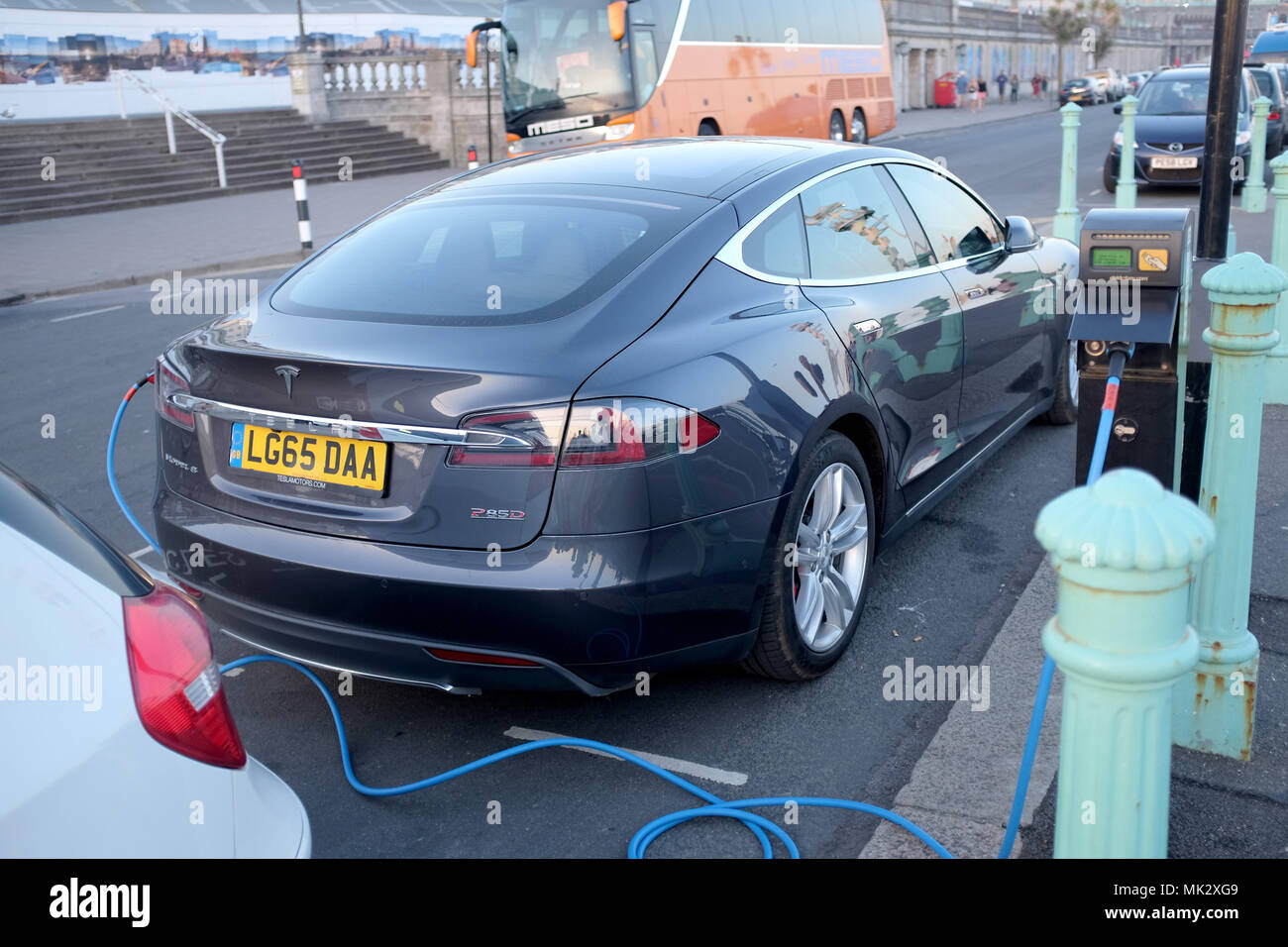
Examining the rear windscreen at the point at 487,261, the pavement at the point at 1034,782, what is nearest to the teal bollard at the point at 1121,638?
the pavement at the point at 1034,782

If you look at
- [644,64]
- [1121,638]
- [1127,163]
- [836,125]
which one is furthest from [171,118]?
[1121,638]

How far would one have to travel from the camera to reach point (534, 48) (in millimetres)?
18281

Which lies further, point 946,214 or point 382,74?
point 382,74

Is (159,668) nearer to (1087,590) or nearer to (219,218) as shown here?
(1087,590)

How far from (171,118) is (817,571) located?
25.5m

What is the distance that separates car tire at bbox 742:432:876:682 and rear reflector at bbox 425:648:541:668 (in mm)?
733

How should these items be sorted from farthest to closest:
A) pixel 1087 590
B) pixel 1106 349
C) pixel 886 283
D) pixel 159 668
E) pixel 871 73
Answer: pixel 871 73 → pixel 886 283 → pixel 1106 349 → pixel 159 668 → pixel 1087 590

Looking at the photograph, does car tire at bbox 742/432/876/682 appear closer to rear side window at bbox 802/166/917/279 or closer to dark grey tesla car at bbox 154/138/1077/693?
dark grey tesla car at bbox 154/138/1077/693

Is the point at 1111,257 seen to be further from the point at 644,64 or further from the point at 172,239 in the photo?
the point at 172,239

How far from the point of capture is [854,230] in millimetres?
4305

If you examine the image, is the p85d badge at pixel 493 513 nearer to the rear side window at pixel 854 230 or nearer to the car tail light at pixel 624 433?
the car tail light at pixel 624 433

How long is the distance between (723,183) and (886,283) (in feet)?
2.31

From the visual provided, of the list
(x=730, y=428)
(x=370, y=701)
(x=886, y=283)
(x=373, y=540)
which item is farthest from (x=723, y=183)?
(x=370, y=701)

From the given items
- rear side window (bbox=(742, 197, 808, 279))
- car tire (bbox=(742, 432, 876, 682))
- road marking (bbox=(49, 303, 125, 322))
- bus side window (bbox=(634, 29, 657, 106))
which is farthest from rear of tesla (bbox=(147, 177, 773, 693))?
bus side window (bbox=(634, 29, 657, 106))
